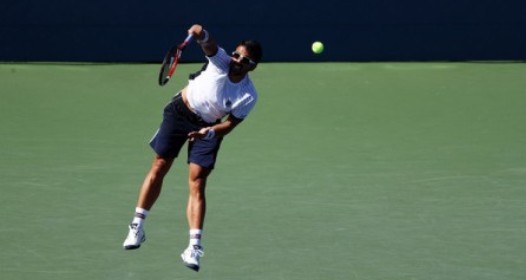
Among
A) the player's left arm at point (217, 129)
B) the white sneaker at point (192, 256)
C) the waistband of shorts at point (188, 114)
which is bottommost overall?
the white sneaker at point (192, 256)

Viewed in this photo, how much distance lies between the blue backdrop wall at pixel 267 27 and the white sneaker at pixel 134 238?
358 inches

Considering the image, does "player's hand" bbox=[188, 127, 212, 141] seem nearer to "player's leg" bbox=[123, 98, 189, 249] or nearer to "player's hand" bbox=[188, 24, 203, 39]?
"player's leg" bbox=[123, 98, 189, 249]

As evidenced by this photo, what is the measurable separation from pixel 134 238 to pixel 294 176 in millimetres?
3185

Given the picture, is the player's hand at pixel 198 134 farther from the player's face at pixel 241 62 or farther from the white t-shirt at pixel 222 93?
the player's face at pixel 241 62

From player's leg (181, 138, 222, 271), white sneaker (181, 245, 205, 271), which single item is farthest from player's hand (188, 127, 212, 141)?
white sneaker (181, 245, 205, 271)

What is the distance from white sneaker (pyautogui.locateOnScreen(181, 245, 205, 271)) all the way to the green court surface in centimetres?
13

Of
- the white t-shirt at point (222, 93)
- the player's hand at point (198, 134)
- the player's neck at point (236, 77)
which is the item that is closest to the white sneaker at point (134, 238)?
the player's hand at point (198, 134)

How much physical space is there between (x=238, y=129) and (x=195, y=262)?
→ 5781mm

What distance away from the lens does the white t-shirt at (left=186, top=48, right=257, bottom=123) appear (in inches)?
375

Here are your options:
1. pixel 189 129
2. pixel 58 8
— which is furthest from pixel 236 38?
pixel 189 129

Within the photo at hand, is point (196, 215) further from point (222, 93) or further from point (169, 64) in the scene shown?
point (169, 64)

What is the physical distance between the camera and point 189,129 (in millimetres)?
9844

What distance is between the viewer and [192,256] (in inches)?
359

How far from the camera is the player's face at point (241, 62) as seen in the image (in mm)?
9344
